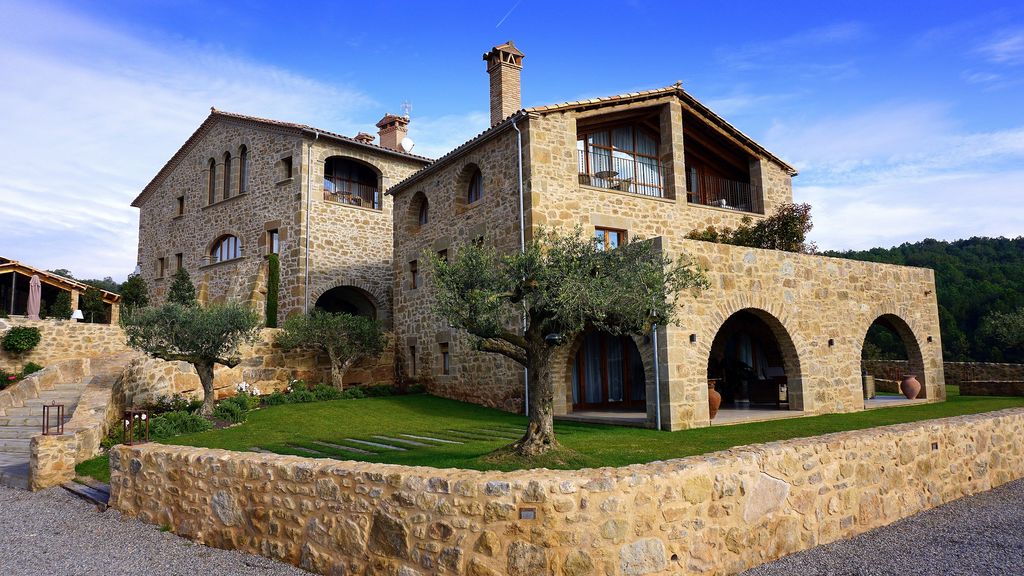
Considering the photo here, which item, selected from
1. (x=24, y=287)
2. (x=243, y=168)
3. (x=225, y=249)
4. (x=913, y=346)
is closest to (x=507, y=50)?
(x=243, y=168)

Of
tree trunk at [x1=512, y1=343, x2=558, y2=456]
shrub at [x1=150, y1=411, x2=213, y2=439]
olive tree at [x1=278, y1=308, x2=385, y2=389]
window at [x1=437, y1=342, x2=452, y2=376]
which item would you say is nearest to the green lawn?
tree trunk at [x1=512, y1=343, x2=558, y2=456]

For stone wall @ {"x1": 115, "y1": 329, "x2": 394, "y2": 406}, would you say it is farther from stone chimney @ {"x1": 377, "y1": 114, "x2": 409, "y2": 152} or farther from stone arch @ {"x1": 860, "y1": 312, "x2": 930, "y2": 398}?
stone arch @ {"x1": 860, "y1": 312, "x2": 930, "y2": 398}

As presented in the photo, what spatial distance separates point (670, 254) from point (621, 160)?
18.3 feet

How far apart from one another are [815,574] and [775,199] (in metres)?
15.2

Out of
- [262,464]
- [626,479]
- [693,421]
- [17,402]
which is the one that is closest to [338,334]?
[17,402]

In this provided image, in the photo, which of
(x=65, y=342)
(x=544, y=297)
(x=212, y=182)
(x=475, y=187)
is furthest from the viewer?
(x=212, y=182)

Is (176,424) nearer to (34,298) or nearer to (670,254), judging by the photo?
(670,254)

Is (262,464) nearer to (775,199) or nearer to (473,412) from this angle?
(473,412)

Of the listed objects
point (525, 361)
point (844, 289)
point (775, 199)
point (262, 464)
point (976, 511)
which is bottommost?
point (976, 511)

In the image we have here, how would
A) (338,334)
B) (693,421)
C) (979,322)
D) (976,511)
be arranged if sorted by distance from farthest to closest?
(979,322)
(338,334)
(693,421)
(976,511)

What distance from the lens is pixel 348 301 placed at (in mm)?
23969

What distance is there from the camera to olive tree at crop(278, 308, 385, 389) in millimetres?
17578

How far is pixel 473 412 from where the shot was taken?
14.7 metres

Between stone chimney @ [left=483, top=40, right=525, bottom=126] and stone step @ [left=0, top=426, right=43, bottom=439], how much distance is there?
42.0ft
